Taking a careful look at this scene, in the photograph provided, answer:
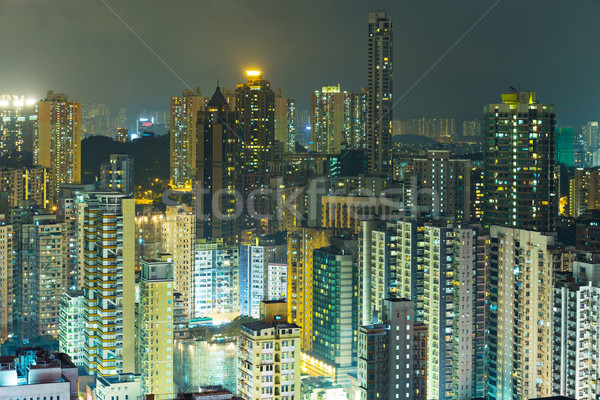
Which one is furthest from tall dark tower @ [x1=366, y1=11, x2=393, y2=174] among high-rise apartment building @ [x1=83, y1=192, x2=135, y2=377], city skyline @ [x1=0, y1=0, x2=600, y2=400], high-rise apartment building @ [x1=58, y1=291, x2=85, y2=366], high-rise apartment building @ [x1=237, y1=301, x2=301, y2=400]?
high-rise apartment building @ [x1=237, y1=301, x2=301, y2=400]

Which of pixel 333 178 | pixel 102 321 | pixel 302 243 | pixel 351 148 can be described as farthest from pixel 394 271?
pixel 351 148

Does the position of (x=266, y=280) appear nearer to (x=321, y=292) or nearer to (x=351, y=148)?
(x=321, y=292)

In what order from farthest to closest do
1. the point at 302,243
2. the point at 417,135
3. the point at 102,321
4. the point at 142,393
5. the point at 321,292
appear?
the point at 417,135 < the point at 302,243 < the point at 321,292 < the point at 102,321 < the point at 142,393

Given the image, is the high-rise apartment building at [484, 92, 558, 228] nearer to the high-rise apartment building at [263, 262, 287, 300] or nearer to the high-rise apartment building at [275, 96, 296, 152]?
the high-rise apartment building at [263, 262, 287, 300]

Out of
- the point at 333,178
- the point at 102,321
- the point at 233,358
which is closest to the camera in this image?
the point at 102,321

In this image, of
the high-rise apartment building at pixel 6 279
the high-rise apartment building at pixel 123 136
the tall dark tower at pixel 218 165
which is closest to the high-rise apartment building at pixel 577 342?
the high-rise apartment building at pixel 6 279

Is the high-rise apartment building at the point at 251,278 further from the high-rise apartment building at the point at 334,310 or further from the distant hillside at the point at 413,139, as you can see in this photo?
the distant hillside at the point at 413,139

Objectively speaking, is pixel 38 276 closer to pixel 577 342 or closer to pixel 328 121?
pixel 577 342

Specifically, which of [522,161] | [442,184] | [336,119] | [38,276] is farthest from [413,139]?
[38,276]
